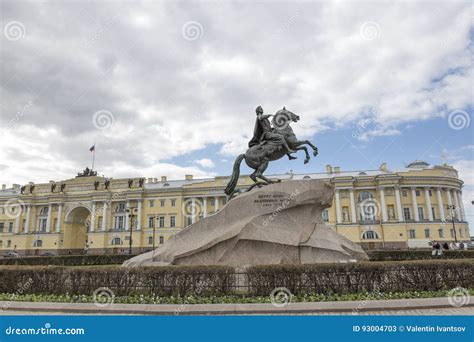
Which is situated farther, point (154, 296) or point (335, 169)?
point (335, 169)

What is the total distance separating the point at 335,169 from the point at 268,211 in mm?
57853

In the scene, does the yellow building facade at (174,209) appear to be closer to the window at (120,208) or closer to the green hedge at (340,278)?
the window at (120,208)

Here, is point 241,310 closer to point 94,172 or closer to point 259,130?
point 259,130

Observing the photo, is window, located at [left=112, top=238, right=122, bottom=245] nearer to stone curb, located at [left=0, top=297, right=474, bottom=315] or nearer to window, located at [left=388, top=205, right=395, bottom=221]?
window, located at [left=388, top=205, right=395, bottom=221]

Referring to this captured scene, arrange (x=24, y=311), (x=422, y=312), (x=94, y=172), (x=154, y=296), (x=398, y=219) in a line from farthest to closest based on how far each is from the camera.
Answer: (x=94, y=172) < (x=398, y=219) < (x=154, y=296) < (x=24, y=311) < (x=422, y=312)

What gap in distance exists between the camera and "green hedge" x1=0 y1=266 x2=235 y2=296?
29.7 ft

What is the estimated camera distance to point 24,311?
8.20 m

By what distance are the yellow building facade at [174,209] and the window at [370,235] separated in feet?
0.52

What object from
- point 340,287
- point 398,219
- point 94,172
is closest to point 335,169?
point 398,219

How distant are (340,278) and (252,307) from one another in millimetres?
2669

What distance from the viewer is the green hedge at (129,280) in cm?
905

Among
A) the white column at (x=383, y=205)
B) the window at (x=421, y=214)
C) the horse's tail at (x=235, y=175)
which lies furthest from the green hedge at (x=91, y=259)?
the window at (x=421, y=214)

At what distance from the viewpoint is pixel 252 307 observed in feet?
25.2

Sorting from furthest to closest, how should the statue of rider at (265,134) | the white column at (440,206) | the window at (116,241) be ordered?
the window at (116,241), the white column at (440,206), the statue of rider at (265,134)
